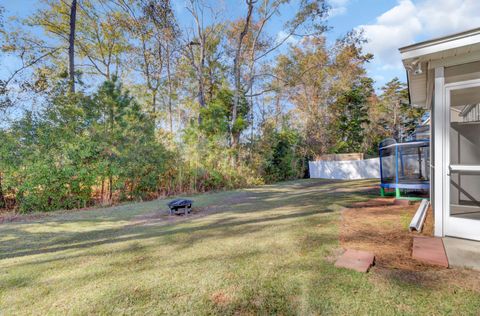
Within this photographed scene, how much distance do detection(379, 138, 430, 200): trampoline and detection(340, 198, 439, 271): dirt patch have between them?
3.40ft

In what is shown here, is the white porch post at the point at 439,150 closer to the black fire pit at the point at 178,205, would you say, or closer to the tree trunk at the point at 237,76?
the black fire pit at the point at 178,205

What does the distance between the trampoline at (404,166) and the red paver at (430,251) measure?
3.15m

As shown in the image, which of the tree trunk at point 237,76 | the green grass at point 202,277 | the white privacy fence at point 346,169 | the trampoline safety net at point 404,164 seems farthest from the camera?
the white privacy fence at point 346,169

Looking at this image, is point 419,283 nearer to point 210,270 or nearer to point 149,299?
point 210,270

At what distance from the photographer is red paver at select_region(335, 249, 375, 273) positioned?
2291 mm

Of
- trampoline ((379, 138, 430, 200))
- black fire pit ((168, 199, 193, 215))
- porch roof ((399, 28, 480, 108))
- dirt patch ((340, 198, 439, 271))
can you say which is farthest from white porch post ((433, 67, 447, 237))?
black fire pit ((168, 199, 193, 215))

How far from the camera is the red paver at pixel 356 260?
2291 mm

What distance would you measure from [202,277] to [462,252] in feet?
8.95

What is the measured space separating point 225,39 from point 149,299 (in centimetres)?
1538

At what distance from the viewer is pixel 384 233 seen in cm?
336

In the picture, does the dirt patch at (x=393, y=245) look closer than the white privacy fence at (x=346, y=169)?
Yes

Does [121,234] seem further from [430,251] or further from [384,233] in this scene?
[430,251]

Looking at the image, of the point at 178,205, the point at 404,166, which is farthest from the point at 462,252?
the point at 404,166

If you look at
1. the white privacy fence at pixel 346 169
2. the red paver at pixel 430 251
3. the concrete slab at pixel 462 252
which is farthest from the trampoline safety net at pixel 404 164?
the white privacy fence at pixel 346 169
